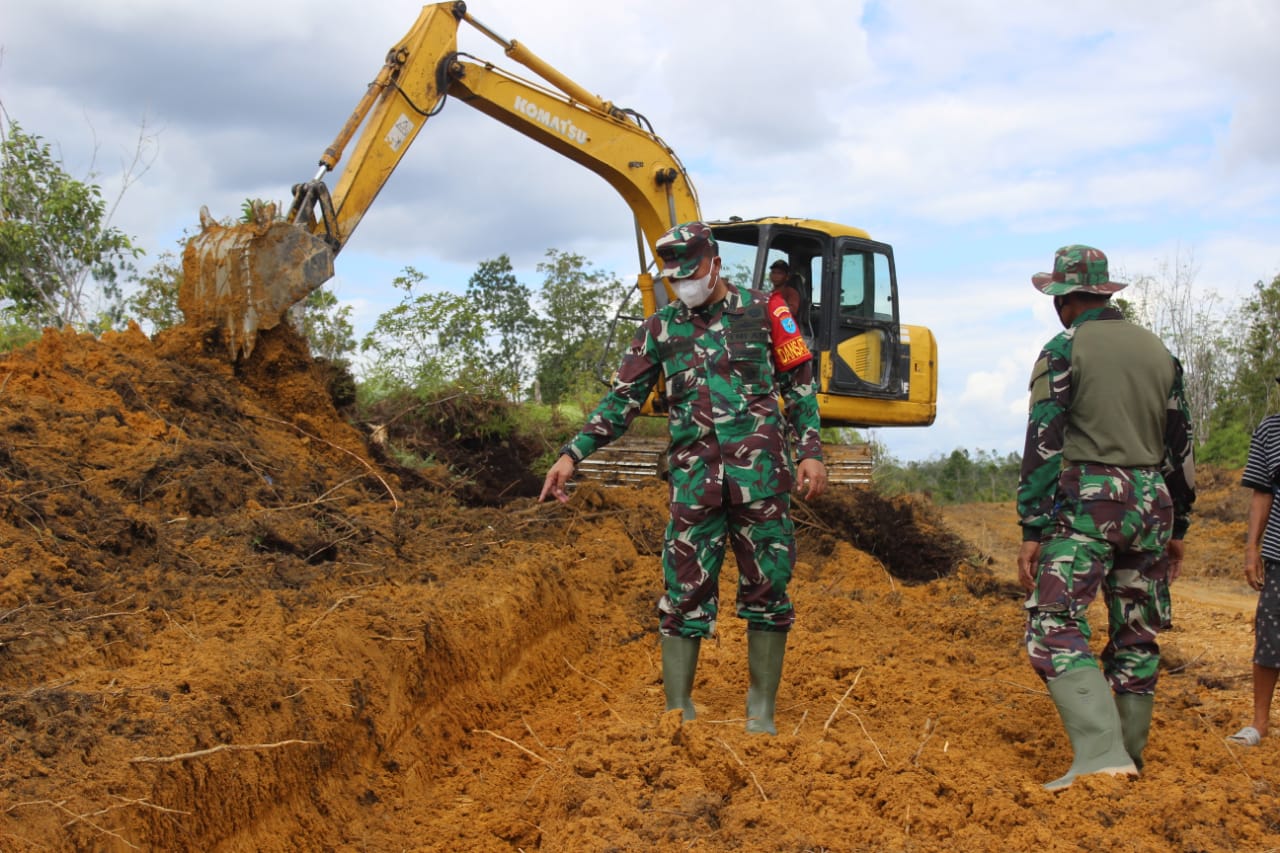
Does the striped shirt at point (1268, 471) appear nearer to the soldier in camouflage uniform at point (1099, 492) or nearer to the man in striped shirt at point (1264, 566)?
the man in striped shirt at point (1264, 566)

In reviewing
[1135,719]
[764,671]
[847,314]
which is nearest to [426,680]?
[764,671]

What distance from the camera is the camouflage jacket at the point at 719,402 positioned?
4.43 meters

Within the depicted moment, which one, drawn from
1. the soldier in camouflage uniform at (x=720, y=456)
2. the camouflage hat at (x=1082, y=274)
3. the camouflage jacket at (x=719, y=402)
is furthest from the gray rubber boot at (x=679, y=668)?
the camouflage hat at (x=1082, y=274)

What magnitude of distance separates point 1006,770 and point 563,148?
7623mm

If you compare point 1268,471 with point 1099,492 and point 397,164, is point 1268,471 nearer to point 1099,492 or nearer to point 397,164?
point 1099,492

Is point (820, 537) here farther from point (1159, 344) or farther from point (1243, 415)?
point (1243, 415)

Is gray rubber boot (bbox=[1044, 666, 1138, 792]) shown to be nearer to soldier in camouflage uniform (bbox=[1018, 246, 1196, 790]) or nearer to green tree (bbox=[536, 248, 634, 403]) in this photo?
soldier in camouflage uniform (bbox=[1018, 246, 1196, 790])

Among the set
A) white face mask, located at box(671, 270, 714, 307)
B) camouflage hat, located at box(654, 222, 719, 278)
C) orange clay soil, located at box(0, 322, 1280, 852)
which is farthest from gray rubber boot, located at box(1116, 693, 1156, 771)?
camouflage hat, located at box(654, 222, 719, 278)

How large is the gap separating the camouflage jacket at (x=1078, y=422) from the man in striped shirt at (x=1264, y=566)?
3.24 ft

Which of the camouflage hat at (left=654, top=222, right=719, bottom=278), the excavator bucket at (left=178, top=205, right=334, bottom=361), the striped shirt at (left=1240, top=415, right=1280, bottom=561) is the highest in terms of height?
the excavator bucket at (left=178, top=205, right=334, bottom=361)

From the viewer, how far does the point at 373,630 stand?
5.06 meters

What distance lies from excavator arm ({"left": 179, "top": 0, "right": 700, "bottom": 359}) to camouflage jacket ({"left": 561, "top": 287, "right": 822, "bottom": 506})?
481 centimetres

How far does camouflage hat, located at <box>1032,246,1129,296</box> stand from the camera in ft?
13.7

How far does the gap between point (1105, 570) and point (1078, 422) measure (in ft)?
1.76
